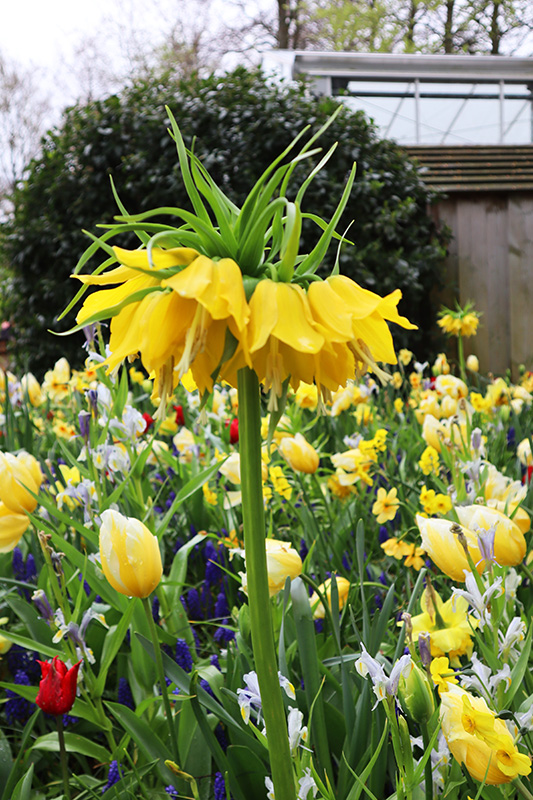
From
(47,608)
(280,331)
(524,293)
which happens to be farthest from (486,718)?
(524,293)

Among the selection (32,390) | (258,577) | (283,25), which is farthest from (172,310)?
(283,25)

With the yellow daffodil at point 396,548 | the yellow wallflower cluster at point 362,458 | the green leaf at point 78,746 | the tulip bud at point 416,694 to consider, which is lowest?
the green leaf at point 78,746

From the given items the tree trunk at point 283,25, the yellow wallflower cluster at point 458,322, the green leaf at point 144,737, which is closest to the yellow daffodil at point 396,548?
the green leaf at point 144,737

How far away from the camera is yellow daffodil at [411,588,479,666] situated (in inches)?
31.5

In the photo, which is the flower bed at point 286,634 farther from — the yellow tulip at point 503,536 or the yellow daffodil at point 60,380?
the yellow daffodil at point 60,380

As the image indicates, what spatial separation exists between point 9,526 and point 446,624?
2.02 ft

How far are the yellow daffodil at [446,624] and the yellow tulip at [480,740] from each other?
9.3 inches

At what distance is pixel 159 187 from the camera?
5254 mm

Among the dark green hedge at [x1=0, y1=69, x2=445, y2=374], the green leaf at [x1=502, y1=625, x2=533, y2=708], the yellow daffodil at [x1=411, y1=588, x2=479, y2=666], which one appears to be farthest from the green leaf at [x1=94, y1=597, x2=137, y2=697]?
the dark green hedge at [x1=0, y1=69, x2=445, y2=374]

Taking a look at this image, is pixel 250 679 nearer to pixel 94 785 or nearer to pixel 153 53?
pixel 94 785

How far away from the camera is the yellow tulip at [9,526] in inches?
38.9

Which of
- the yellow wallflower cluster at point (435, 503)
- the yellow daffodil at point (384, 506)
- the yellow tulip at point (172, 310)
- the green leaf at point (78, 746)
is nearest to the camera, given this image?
the yellow tulip at point (172, 310)

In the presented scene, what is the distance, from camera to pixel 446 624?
2.76 ft

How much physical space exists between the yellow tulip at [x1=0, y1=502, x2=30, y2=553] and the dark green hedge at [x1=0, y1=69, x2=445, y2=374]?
420 cm
